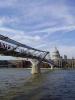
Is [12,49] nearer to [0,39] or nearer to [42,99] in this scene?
[0,39]

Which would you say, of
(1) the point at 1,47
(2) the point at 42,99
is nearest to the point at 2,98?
(2) the point at 42,99

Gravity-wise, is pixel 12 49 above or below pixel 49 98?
above

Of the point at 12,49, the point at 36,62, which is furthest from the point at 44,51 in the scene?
the point at 12,49

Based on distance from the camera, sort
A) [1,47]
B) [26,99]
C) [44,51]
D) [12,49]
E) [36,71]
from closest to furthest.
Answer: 1. [26,99]
2. [1,47]
3. [12,49]
4. [36,71]
5. [44,51]

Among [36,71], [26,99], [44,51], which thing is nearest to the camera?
[26,99]

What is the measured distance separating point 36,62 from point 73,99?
299ft

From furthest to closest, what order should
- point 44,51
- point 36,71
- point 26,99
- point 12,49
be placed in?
point 44,51 < point 36,71 < point 12,49 < point 26,99

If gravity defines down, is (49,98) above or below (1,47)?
below

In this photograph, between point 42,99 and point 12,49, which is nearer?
point 42,99

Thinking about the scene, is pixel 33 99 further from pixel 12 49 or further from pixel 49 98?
pixel 12 49

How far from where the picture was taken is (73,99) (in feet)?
157

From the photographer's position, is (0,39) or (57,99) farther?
(0,39)

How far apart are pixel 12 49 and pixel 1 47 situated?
12488 millimetres

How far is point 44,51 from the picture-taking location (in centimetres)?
16925
